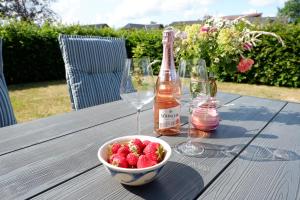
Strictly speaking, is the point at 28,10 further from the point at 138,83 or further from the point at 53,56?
the point at 138,83

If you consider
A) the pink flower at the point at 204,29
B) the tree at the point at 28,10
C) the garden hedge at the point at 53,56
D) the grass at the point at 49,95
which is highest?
the tree at the point at 28,10

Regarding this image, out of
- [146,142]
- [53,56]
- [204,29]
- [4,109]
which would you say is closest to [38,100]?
[53,56]

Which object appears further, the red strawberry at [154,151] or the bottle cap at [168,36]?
the bottle cap at [168,36]

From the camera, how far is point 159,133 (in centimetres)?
107

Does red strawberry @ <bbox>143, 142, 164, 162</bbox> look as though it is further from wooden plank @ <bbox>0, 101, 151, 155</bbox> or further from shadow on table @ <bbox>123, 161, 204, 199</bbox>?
wooden plank @ <bbox>0, 101, 151, 155</bbox>

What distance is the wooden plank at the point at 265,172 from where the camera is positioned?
71 centimetres

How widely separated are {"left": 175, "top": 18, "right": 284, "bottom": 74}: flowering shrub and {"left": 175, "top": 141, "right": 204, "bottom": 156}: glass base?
423mm

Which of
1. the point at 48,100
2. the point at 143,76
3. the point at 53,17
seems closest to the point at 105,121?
the point at 143,76

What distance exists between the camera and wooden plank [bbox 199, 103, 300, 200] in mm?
706

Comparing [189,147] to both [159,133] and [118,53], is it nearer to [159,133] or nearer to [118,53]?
[159,133]

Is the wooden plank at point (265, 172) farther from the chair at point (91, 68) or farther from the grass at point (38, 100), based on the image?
the grass at point (38, 100)

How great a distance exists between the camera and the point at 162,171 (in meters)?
0.78

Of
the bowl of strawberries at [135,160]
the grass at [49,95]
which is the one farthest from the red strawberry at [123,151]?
the grass at [49,95]

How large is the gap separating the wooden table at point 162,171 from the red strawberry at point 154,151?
7 cm
